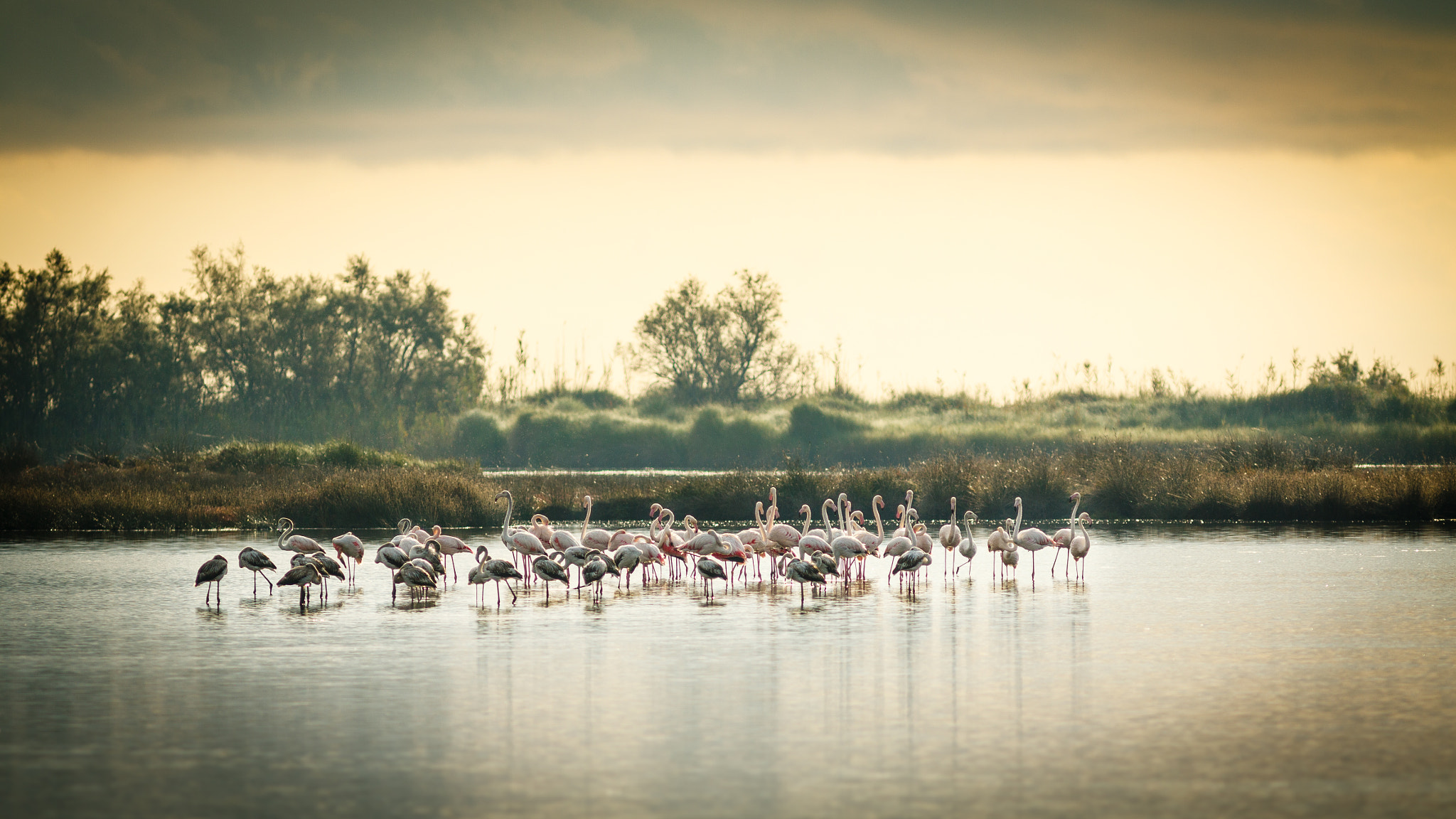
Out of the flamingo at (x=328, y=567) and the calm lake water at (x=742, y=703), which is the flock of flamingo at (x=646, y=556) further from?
the calm lake water at (x=742, y=703)

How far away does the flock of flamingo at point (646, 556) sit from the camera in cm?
1555

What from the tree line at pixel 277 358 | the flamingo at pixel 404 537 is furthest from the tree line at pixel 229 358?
the flamingo at pixel 404 537

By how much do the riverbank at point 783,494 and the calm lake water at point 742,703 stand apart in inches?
427

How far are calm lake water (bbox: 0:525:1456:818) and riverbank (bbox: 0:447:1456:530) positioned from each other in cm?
1084

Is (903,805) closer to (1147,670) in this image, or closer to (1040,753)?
(1040,753)

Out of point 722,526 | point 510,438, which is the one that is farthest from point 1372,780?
point 510,438

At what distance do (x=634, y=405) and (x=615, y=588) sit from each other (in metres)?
43.9

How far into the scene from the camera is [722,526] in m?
26.9

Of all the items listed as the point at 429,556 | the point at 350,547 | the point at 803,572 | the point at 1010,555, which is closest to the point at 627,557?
the point at 803,572

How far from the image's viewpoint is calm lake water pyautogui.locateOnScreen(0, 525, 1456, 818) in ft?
24.1

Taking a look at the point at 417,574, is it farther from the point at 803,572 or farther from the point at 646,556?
the point at 803,572

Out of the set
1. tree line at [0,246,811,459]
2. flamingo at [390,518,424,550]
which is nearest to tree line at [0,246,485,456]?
tree line at [0,246,811,459]

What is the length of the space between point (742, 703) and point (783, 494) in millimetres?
19385

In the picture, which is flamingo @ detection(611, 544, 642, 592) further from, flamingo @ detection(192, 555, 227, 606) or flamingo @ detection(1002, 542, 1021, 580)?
flamingo @ detection(1002, 542, 1021, 580)
